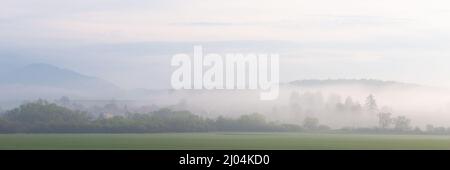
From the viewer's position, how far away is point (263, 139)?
947 inches
